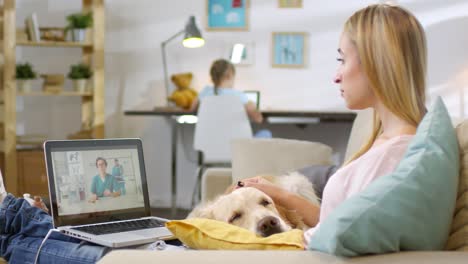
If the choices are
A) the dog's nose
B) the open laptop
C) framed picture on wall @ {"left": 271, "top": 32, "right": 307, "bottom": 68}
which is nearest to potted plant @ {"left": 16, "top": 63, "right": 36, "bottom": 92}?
framed picture on wall @ {"left": 271, "top": 32, "right": 307, "bottom": 68}

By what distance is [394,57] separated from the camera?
51.7 inches

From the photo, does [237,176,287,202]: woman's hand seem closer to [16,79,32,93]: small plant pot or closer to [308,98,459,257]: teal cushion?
[308,98,459,257]: teal cushion

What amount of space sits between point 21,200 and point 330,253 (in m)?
1.08

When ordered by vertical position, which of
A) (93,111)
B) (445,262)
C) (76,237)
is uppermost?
(445,262)

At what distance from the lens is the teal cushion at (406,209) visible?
107 centimetres

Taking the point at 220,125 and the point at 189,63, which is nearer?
the point at 220,125

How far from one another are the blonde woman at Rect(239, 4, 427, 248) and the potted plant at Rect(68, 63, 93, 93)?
13.7 ft

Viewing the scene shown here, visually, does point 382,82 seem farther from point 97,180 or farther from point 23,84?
point 23,84

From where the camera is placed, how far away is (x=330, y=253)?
108 cm

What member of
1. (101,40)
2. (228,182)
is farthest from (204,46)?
(228,182)

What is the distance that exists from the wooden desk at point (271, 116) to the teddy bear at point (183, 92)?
143 millimetres

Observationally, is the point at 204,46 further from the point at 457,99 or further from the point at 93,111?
the point at 457,99

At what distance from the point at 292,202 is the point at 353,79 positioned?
2.08ft

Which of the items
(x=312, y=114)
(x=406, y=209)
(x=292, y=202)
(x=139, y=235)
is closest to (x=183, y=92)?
(x=312, y=114)
